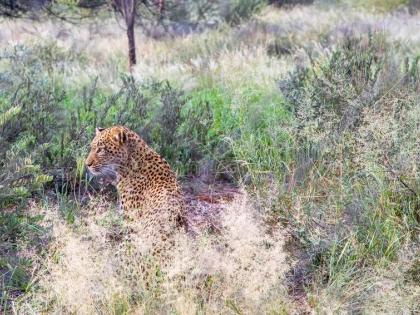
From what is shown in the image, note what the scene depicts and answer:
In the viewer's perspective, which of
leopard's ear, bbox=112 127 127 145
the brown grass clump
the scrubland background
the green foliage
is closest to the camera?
the brown grass clump

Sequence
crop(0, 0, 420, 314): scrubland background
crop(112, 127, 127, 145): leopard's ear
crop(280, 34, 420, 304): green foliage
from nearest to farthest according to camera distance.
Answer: crop(0, 0, 420, 314): scrubland background → crop(280, 34, 420, 304): green foliage → crop(112, 127, 127, 145): leopard's ear

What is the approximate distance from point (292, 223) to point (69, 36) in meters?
14.9

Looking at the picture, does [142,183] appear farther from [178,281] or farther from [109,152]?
[178,281]

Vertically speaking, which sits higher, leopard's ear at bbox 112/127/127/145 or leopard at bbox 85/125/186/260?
leopard's ear at bbox 112/127/127/145

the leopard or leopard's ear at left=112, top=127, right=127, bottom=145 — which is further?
leopard's ear at left=112, top=127, right=127, bottom=145

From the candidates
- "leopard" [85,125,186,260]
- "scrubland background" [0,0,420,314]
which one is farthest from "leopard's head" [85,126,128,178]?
"scrubland background" [0,0,420,314]

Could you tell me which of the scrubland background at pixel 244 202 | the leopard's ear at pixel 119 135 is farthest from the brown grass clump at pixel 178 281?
the leopard's ear at pixel 119 135

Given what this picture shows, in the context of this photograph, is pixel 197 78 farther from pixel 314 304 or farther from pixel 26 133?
pixel 314 304

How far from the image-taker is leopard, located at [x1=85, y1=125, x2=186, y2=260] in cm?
421

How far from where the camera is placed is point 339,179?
5238 mm

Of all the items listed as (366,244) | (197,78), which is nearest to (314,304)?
(366,244)

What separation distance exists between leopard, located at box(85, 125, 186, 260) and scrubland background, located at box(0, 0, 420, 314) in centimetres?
14

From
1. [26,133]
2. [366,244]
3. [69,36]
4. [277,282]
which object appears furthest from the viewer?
[69,36]

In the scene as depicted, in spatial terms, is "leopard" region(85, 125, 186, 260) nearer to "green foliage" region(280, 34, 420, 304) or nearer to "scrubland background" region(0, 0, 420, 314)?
"scrubland background" region(0, 0, 420, 314)
